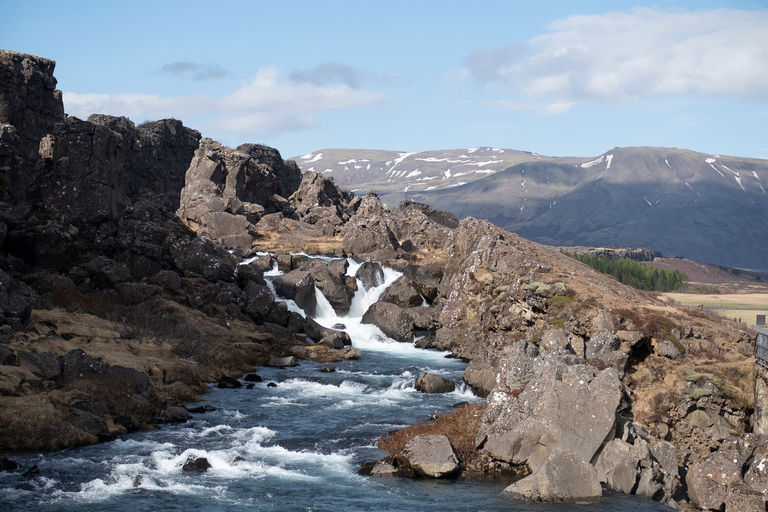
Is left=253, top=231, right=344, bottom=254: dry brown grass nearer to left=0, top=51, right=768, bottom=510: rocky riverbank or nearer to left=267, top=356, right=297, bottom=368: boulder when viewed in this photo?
left=0, top=51, right=768, bottom=510: rocky riverbank

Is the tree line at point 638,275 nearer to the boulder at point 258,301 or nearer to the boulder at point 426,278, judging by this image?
the boulder at point 426,278

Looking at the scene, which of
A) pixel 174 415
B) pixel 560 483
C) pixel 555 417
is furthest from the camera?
pixel 174 415

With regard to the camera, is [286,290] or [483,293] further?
[286,290]

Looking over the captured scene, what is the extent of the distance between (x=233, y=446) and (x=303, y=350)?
24229mm

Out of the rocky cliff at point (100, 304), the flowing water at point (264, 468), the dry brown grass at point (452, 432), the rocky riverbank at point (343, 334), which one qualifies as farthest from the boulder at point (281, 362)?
the dry brown grass at point (452, 432)

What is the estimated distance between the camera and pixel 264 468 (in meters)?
26.2

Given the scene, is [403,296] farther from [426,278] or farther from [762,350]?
[762,350]

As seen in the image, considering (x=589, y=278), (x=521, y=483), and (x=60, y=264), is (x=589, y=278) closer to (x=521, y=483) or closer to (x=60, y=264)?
(x=521, y=483)

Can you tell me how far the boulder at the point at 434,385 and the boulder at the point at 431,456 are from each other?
43.9 ft

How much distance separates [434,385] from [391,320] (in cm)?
2295

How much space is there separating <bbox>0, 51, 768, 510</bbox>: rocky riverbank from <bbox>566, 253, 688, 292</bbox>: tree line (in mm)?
79044

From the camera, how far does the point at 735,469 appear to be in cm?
2308

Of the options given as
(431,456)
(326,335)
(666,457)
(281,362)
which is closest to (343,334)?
(326,335)

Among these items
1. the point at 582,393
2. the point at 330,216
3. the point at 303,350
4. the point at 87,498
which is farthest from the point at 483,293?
the point at 330,216
